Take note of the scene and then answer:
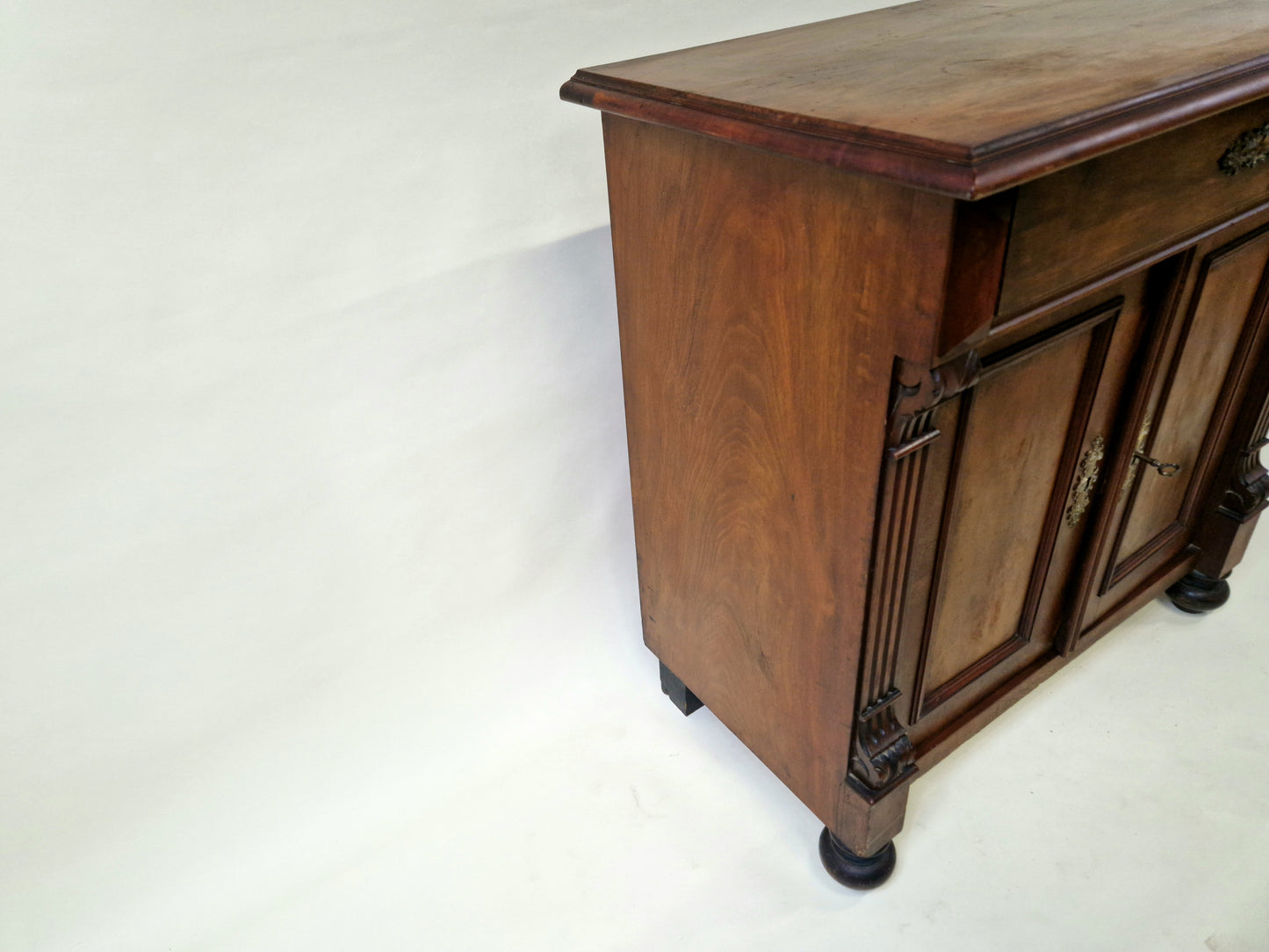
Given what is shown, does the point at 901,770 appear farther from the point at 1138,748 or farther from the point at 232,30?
the point at 232,30

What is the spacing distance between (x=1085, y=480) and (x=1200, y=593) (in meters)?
0.59

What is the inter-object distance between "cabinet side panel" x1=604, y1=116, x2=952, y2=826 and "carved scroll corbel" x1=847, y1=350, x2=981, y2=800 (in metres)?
0.01

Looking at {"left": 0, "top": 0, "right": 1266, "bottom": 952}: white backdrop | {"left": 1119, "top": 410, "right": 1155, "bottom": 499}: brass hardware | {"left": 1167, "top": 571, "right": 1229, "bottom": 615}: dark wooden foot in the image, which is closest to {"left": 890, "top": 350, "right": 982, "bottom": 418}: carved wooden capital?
{"left": 1119, "top": 410, "right": 1155, "bottom": 499}: brass hardware

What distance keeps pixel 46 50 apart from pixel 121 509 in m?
0.45

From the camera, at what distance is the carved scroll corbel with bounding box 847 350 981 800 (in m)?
0.74

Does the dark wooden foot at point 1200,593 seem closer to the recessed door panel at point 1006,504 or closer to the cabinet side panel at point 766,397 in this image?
the recessed door panel at point 1006,504

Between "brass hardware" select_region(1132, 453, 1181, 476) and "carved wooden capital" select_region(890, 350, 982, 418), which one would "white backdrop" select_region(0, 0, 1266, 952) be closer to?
"brass hardware" select_region(1132, 453, 1181, 476)

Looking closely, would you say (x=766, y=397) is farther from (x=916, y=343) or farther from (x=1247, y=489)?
(x=1247, y=489)

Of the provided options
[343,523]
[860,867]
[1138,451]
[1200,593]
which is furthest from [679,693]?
[1200,593]

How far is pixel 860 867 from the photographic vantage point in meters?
1.11

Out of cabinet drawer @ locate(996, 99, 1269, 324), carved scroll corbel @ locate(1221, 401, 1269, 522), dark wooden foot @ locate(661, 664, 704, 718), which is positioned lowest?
dark wooden foot @ locate(661, 664, 704, 718)

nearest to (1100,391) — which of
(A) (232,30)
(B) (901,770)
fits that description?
(B) (901,770)

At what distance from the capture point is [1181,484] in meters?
1.29

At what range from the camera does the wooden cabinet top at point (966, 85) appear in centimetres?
61
